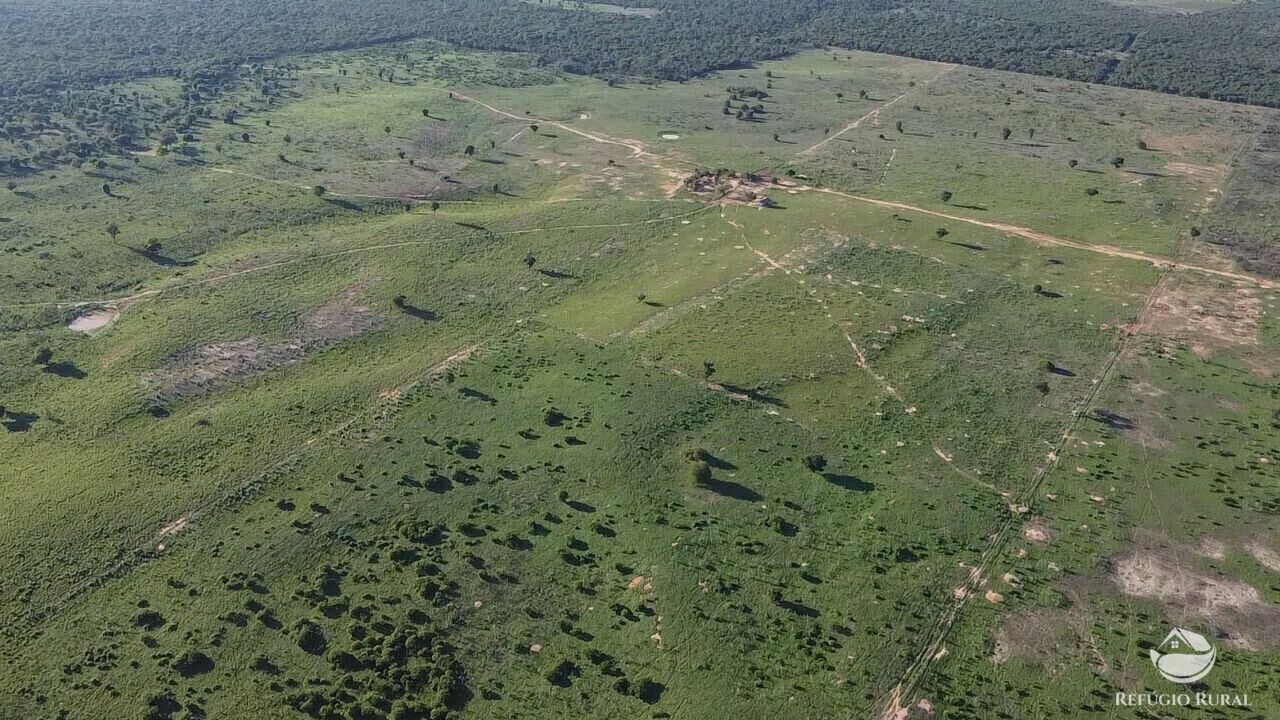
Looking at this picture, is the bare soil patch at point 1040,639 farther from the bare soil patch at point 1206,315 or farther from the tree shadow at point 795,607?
the bare soil patch at point 1206,315

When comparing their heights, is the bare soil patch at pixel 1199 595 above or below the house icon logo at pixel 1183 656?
above

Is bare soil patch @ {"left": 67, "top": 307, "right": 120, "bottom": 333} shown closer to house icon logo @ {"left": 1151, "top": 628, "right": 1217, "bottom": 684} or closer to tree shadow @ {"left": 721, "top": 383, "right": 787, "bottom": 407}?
tree shadow @ {"left": 721, "top": 383, "right": 787, "bottom": 407}

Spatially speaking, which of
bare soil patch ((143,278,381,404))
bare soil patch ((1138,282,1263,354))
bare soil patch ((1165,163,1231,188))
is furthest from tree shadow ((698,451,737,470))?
bare soil patch ((1165,163,1231,188))

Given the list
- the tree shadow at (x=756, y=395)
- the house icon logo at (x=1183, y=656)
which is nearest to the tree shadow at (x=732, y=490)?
the tree shadow at (x=756, y=395)

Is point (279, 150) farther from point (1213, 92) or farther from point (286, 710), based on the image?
point (1213, 92)

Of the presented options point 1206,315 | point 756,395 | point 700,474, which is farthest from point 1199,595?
point 1206,315

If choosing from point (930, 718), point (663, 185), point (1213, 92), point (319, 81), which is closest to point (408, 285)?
point (663, 185)
